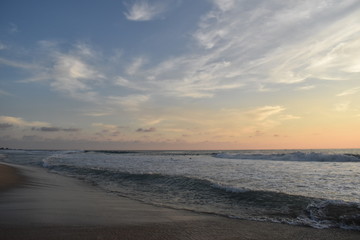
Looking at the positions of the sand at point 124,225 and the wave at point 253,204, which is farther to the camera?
the wave at point 253,204

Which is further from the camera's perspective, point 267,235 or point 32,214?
point 32,214

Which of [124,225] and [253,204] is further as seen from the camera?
[253,204]

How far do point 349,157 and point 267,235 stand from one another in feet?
122

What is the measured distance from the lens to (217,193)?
10625 mm

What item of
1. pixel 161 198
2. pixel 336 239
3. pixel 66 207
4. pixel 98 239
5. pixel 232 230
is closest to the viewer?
pixel 98 239

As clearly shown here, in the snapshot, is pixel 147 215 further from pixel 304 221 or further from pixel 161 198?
pixel 304 221

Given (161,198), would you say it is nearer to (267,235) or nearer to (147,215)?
(147,215)

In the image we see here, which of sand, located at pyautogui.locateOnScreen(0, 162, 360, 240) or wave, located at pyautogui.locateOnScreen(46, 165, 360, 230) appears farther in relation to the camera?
wave, located at pyautogui.locateOnScreen(46, 165, 360, 230)

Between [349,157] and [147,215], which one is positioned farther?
[349,157]

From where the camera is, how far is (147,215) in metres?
6.94

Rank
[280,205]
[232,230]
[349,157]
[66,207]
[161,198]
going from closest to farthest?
[232,230] → [66,207] → [280,205] → [161,198] → [349,157]

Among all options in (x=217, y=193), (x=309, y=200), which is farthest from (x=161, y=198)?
(x=309, y=200)

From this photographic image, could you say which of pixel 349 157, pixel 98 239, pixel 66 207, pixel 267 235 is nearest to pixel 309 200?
pixel 267 235

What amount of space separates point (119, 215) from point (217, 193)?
5.04m
